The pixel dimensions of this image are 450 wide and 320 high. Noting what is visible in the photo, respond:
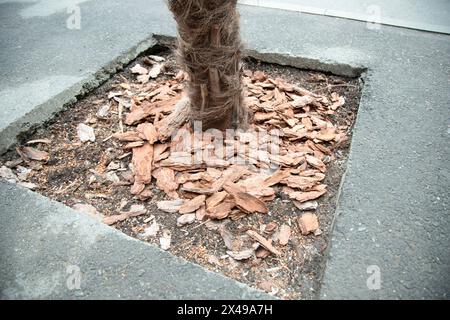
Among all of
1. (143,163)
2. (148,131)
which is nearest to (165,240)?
(143,163)

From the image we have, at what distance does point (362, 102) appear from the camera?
2533 millimetres

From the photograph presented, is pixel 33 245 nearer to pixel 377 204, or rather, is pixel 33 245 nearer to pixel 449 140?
pixel 377 204

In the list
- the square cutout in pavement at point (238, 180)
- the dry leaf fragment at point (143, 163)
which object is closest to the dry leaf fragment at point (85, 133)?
the square cutout in pavement at point (238, 180)

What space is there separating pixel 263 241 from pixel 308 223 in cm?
29

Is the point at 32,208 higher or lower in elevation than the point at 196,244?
higher

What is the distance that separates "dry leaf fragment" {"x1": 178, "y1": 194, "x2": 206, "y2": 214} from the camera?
200 cm

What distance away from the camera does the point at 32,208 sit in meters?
1.85

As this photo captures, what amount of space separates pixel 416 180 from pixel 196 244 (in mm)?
1329

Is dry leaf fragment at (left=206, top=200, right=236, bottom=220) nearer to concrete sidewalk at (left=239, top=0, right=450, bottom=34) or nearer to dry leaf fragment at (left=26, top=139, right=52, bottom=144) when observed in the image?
dry leaf fragment at (left=26, top=139, right=52, bottom=144)

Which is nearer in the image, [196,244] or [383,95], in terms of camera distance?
[196,244]

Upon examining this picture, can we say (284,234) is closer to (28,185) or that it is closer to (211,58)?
(211,58)

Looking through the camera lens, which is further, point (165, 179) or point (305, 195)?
point (165, 179)
